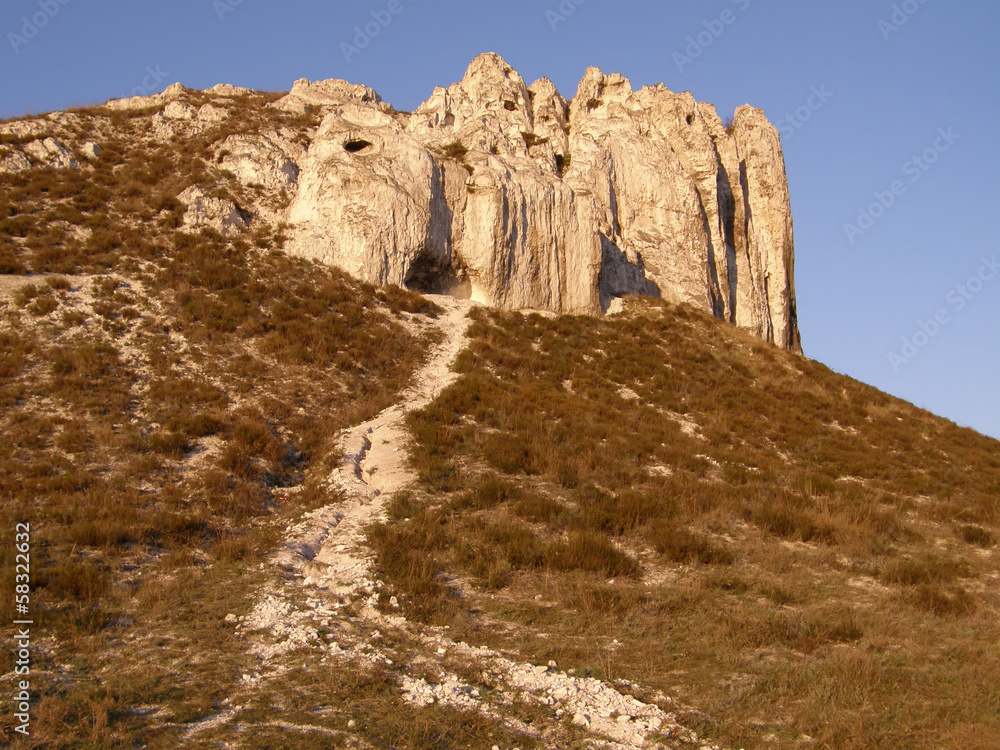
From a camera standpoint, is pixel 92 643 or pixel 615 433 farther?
pixel 615 433

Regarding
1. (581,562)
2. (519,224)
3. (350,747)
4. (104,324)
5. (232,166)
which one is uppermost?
(232,166)

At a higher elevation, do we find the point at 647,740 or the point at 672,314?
the point at 672,314

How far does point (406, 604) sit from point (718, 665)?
12.7ft

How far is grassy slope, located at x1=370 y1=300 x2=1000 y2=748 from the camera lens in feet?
23.6

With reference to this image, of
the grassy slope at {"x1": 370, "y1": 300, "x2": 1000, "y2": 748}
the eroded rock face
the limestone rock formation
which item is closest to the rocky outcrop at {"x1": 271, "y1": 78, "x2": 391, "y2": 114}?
the eroded rock face

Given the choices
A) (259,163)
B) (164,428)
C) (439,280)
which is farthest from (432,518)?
(259,163)

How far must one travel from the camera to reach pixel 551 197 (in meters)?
29.6

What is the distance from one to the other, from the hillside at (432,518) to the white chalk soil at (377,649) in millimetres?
44

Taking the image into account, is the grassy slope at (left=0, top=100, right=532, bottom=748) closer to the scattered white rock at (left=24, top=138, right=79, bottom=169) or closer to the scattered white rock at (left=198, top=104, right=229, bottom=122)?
the scattered white rock at (left=24, top=138, right=79, bottom=169)

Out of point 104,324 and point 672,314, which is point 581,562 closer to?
point 104,324

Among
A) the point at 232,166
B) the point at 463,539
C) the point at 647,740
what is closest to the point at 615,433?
the point at 463,539

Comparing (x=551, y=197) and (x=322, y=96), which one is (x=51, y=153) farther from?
(x=551, y=197)

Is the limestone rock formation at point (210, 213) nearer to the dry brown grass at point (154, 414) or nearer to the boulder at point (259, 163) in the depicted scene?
the dry brown grass at point (154, 414)

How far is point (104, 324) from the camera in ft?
62.6
